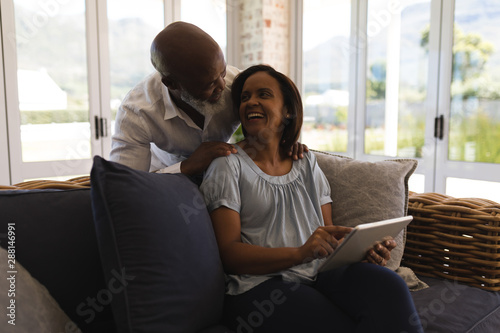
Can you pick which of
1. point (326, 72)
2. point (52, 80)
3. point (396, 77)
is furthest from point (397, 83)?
point (52, 80)

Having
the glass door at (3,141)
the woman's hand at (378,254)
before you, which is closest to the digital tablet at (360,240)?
the woman's hand at (378,254)

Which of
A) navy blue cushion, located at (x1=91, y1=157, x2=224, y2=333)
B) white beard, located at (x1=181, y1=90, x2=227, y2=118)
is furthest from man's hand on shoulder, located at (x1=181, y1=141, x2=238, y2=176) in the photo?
navy blue cushion, located at (x1=91, y1=157, x2=224, y2=333)

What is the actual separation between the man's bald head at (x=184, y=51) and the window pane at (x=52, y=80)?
2.14 metres

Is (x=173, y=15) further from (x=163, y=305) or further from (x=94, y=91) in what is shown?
(x=163, y=305)

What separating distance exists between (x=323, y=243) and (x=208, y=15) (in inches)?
135

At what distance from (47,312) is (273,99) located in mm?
955

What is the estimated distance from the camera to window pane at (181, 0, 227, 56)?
4031 millimetres

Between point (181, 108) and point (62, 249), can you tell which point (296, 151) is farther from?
point (62, 249)

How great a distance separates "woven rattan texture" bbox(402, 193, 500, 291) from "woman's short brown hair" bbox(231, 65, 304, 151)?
0.55 metres

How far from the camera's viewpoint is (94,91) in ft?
11.4

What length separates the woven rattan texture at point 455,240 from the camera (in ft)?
4.99

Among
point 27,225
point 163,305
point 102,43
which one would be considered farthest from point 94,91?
point 163,305

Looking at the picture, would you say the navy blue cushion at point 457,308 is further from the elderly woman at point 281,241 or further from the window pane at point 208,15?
the window pane at point 208,15

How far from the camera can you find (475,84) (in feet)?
10.2
